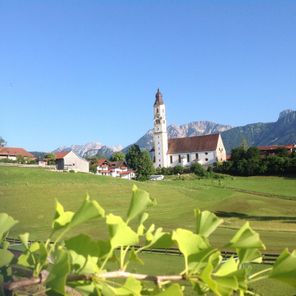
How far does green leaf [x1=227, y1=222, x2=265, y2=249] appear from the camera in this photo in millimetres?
1030

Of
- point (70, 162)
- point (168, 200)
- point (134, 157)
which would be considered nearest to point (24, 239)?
point (168, 200)

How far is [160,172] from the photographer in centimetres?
11200

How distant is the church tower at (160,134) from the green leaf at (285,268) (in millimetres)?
133596

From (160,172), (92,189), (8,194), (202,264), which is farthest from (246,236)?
(160,172)

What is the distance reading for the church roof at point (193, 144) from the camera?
130 m

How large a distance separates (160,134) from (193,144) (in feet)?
39.2

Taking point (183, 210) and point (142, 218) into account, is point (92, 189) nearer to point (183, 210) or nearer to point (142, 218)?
point (183, 210)

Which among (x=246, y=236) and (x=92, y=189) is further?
(x=92, y=189)

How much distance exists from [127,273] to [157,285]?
7cm

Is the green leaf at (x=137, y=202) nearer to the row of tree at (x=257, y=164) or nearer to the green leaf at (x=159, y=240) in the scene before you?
the green leaf at (x=159, y=240)

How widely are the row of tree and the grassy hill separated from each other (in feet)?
26.4

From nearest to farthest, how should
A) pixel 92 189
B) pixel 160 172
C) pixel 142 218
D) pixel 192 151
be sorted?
pixel 142 218, pixel 92 189, pixel 160 172, pixel 192 151

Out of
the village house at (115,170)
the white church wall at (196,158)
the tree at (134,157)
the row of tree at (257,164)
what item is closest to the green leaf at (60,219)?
the row of tree at (257,164)

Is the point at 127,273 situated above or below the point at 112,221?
below
